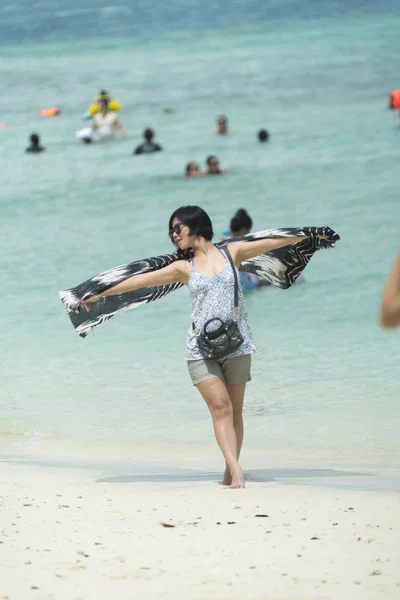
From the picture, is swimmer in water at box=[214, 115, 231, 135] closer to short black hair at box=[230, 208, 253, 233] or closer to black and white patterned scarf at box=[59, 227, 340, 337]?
short black hair at box=[230, 208, 253, 233]

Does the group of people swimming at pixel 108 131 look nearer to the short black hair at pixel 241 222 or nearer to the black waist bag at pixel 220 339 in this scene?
the short black hair at pixel 241 222

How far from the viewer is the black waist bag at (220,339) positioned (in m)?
5.10

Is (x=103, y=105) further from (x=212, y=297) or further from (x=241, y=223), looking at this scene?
(x=212, y=297)

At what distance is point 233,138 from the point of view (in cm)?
2550

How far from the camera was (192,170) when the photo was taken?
20.4 m

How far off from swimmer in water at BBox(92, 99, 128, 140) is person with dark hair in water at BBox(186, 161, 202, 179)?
6327 mm

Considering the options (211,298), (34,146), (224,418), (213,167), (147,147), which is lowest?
(224,418)

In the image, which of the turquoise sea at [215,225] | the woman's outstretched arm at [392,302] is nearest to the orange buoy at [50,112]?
the turquoise sea at [215,225]

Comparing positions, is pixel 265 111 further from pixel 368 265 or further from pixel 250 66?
pixel 368 265

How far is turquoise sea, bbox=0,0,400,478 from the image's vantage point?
765 cm

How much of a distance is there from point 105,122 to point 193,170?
6.71 metres

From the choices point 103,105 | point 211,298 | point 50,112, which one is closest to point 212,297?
point 211,298

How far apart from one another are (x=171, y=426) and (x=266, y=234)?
Result: 261cm

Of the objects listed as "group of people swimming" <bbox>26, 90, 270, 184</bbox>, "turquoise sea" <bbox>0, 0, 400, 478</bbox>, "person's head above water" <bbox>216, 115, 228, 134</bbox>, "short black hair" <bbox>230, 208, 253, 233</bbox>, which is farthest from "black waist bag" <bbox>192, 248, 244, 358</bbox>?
"person's head above water" <bbox>216, 115, 228, 134</bbox>
